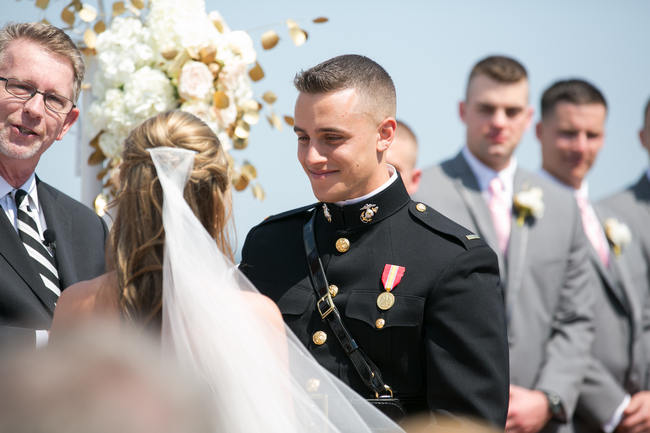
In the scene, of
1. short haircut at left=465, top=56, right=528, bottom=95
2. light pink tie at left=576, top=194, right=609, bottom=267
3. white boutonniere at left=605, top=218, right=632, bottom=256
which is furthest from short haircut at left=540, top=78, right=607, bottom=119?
white boutonniere at left=605, top=218, right=632, bottom=256

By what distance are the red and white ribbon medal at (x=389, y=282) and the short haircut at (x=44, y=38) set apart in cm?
181

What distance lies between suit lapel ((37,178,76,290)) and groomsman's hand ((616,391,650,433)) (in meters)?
Answer: 3.65

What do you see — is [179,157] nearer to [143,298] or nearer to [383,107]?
[143,298]

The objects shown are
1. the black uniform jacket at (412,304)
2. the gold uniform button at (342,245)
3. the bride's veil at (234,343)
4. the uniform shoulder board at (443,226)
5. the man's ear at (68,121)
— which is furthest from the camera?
the man's ear at (68,121)

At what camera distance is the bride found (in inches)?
92.0

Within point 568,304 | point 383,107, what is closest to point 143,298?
point 383,107

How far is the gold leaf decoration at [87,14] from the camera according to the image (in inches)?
172

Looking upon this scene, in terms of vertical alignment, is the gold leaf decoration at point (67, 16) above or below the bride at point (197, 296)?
above

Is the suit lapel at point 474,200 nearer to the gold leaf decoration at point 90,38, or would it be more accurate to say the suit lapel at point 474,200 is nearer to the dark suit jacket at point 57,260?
the dark suit jacket at point 57,260

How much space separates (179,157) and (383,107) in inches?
45.2

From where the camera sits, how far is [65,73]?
12.6 feet

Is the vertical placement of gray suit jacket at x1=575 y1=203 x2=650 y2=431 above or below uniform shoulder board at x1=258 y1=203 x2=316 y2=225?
below

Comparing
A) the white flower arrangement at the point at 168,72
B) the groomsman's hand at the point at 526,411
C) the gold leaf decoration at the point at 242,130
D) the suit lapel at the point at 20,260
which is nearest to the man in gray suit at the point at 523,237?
the groomsman's hand at the point at 526,411

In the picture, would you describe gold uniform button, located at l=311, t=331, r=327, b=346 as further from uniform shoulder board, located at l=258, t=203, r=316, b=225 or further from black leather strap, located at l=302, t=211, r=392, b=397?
uniform shoulder board, located at l=258, t=203, r=316, b=225
